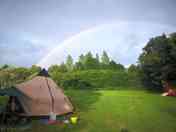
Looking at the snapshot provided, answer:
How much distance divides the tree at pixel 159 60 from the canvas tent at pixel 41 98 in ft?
37.4

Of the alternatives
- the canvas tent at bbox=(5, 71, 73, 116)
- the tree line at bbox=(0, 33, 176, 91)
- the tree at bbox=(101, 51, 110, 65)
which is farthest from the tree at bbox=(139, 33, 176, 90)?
the tree at bbox=(101, 51, 110, 65)

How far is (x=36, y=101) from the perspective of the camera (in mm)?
7027

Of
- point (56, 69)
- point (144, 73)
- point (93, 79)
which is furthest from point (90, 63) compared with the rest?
point (144, 73)

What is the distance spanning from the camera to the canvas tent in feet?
22.5

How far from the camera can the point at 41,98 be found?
7.16 metres

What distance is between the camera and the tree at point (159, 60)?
15414 mm

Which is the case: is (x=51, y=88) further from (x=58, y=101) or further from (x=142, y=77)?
(x=142, y=77)

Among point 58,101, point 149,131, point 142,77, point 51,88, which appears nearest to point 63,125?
point 58,101

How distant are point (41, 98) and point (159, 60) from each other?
41.8 feet

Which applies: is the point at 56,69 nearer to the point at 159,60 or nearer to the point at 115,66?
the point at 115,66

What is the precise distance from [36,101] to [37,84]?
88 centimetres

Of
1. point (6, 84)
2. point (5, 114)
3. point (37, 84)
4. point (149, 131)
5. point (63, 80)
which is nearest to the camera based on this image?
point (149, 131)

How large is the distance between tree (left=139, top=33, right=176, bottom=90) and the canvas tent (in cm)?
1140

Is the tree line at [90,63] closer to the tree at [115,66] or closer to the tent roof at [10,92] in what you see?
the tree at [115,66]
